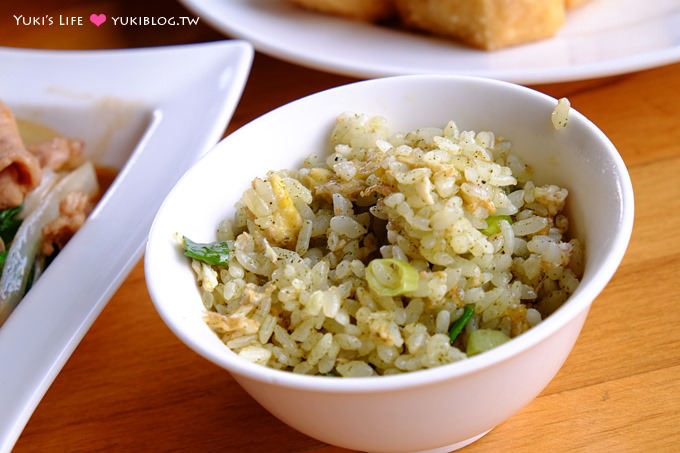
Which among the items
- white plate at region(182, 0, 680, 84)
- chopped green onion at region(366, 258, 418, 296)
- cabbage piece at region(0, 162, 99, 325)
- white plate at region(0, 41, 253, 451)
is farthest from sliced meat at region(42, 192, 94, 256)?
chopped green onion at region(366, 258, 418, 296)

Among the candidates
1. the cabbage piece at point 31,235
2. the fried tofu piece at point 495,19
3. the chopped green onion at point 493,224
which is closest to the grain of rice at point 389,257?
the chopped green onion at point 493,224

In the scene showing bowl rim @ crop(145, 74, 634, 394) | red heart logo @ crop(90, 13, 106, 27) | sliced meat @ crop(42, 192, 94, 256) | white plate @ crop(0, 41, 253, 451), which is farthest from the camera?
red heart logo @ crop(90, 13, 106, 27)

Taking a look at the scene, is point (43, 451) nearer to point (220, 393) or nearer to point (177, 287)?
point (220, 393)

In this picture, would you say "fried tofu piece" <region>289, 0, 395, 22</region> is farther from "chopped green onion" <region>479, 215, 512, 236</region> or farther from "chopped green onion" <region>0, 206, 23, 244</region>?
"chopped green onion" <region>479, 215, 512, 236</region>

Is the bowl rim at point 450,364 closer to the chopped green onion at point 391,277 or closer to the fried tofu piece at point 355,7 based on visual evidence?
the chopped green onion at point 391,277

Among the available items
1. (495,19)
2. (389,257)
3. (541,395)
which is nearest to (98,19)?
(495,19)

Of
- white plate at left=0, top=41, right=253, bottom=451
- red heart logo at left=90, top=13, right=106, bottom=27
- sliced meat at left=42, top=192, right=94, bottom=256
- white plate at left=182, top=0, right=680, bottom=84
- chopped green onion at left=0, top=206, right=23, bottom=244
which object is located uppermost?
white plate at left=182, top=0, right=680, bottom=84
